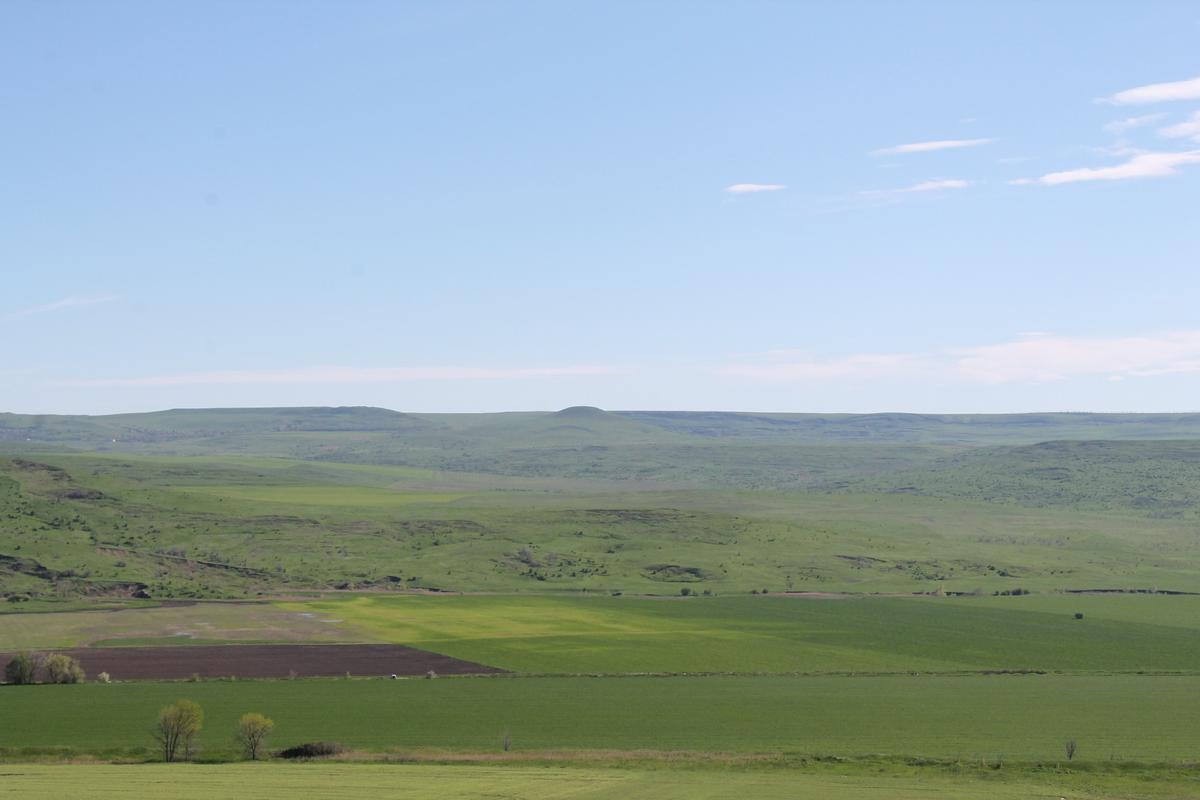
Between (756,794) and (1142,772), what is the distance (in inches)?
677

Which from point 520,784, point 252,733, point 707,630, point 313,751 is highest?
point 520,784

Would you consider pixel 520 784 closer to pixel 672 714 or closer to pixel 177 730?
pixel 177 730

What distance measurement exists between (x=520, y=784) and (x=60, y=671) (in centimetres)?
3912

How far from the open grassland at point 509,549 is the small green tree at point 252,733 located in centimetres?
6390

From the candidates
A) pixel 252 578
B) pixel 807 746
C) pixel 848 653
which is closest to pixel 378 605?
pixel 252 578

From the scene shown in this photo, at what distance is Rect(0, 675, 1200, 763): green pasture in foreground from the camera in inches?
2154

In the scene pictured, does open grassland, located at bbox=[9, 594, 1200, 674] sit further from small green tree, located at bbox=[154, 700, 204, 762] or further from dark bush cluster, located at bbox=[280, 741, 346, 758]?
small green tree, located at bbox=[154, 700, 204, 762]

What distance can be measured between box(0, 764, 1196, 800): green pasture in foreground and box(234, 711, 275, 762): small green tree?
2945mm

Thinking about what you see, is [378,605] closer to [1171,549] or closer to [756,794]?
[756,794]

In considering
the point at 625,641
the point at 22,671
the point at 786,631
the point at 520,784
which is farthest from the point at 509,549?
the point at 520,784

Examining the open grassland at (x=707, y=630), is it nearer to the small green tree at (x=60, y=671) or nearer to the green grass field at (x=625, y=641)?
the green grass field at (x=625, y=641)

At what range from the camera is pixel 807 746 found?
2137 inches

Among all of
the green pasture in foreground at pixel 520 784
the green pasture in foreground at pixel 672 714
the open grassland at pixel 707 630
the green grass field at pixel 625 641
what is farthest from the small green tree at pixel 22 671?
the green pasture in foreground at pixel 520 784

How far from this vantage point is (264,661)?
7769 centimetres
